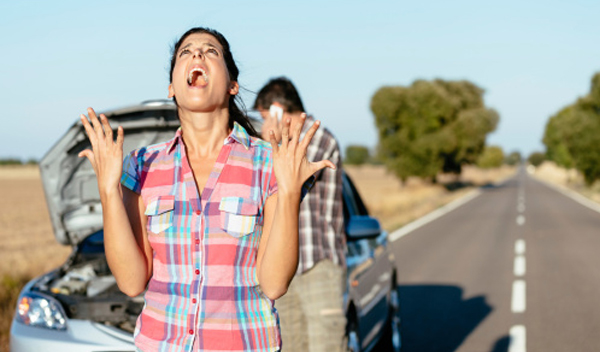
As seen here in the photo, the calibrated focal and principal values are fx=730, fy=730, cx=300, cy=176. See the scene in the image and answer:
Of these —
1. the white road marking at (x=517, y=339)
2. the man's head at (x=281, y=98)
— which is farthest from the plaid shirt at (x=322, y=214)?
the white road marking at (x=517, y=339)

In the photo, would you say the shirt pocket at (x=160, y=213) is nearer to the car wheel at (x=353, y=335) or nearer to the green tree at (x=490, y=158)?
the car wheel at (x=353, y=335)

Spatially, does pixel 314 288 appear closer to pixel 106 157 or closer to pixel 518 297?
pixel 106 157

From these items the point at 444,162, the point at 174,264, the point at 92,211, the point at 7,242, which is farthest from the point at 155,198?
the point at 444,162

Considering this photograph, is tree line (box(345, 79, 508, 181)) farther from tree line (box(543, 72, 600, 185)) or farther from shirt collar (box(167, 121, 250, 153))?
shirt collar (box(167, 121, 250, 153))

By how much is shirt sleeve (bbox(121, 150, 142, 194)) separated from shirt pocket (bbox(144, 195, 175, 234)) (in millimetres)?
91

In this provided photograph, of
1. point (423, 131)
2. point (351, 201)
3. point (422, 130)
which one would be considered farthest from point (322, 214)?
point (423, 131)

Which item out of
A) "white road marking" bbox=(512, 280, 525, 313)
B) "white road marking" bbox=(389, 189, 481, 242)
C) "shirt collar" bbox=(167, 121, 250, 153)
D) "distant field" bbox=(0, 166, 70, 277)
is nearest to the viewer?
"shirt collar" bbox=(167, 121, 250, 153)

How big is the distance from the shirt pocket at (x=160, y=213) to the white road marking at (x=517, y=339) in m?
4.91

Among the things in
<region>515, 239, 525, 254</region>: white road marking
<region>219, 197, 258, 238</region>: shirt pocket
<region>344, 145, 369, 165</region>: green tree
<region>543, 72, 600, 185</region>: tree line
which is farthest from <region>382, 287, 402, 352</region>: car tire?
<region>344, 145, 369, 165</region>: green tree

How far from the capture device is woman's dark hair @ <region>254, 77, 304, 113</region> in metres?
3.90

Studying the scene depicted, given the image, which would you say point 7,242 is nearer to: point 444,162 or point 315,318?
point 315,318

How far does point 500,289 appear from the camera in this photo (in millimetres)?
9539

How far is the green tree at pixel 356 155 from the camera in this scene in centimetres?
Answer: 18630

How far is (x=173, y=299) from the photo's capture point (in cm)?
207
